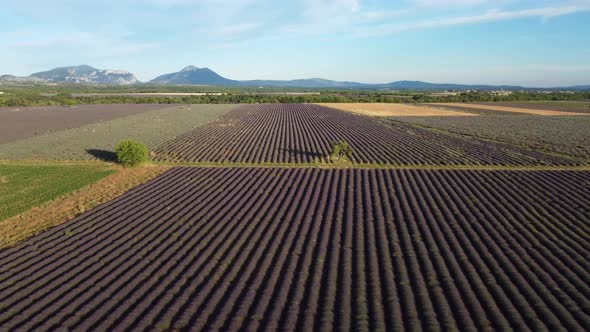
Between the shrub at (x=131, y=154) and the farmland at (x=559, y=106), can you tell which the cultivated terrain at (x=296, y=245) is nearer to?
the shrub at (x=131, y=154)

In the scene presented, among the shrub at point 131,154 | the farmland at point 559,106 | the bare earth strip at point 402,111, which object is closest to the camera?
the shrub at point 131,154

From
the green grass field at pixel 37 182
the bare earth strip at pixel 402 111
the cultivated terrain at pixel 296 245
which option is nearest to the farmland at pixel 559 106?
the bare earth strip at pixel 402 111

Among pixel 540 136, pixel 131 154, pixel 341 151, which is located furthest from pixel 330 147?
pixel 540 136

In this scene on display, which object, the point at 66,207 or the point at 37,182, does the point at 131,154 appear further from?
the point at 66,207

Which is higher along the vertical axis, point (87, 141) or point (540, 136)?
point (540, 136)

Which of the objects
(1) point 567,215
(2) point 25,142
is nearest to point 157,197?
(1) point 567,215

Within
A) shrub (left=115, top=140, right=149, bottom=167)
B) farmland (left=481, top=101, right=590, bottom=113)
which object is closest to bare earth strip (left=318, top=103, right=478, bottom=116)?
farmland (left=481, top=101, right=590, bottom=113)

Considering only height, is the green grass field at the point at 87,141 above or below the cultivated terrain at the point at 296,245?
above
